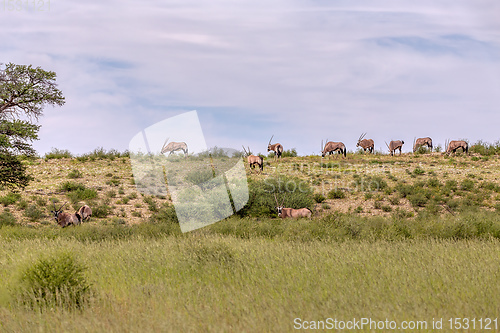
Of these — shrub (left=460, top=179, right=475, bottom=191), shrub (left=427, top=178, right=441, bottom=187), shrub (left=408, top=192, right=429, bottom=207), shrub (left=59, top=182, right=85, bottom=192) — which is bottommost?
shrub (left=408, top=192, right=429, bottom=207)

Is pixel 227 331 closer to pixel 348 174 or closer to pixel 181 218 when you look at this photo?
pixel 181 218

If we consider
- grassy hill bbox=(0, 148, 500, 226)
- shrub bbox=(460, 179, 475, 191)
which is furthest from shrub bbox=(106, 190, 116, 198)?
shrub bbox=(460, 179, 475, 191)

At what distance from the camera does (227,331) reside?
577 cm

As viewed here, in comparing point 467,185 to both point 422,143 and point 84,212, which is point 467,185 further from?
point 84,212

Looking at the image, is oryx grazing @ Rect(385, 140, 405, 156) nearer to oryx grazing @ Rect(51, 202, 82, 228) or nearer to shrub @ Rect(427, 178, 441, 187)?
shrub @ Rect(427, 178, 441, 187)

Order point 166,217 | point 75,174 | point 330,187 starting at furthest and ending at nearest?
point 75,174, point 330,187, point 166,217

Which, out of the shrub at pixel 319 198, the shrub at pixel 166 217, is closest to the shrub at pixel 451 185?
the shrub at pixel 319 198

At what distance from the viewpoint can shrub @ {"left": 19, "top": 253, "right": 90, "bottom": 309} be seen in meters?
7.71

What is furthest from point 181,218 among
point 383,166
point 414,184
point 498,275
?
point 383,166

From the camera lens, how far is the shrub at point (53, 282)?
25.3 feet

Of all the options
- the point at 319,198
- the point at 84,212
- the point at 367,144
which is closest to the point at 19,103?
the point at 84,212

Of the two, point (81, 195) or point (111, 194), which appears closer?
point (81, 195)

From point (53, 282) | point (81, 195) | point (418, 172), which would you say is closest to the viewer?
point (53, 282)

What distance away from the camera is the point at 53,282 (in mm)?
7934
